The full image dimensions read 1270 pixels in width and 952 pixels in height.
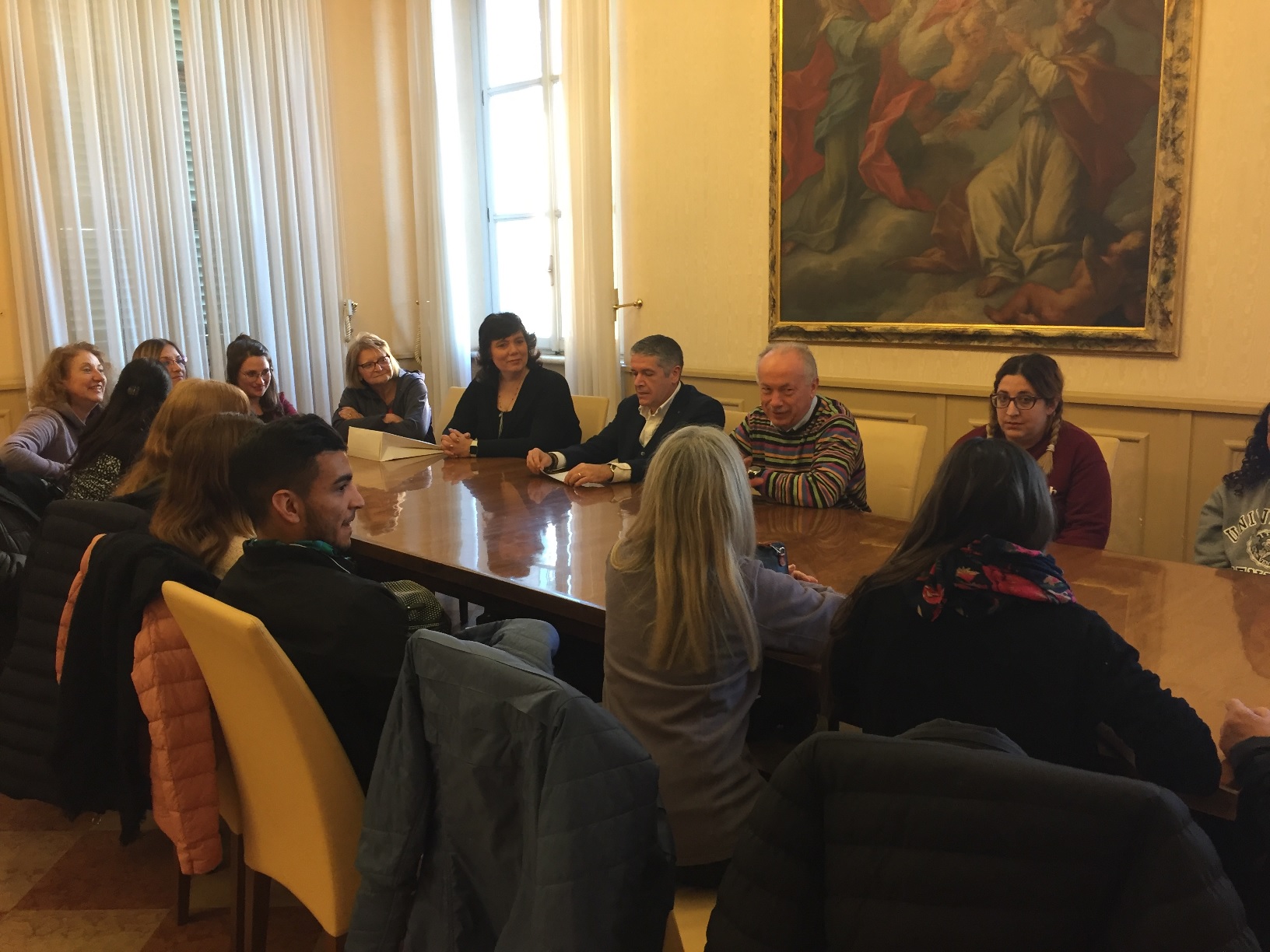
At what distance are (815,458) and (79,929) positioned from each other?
2170 mm

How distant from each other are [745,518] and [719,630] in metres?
0.19

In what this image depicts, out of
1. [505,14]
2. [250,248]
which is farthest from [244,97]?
[505,14]

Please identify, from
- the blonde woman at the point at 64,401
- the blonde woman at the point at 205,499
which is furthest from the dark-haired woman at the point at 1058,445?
the blonde woman at the point at 64,401

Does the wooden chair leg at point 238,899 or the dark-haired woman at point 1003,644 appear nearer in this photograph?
the dark-haired woman at point 1003,644

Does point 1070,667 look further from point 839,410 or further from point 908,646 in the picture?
point 839,410

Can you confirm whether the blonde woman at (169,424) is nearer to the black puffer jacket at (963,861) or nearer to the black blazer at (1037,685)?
the black blazer at (1037,685)

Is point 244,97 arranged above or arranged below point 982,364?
above

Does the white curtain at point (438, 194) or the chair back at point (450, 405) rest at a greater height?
the white curtain at point (438, 194)

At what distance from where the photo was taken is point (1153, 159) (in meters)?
3.33

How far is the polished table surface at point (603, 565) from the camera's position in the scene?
164 cm

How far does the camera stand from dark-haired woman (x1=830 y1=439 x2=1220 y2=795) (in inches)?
52.1

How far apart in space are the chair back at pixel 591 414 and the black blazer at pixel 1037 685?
8.70 feet

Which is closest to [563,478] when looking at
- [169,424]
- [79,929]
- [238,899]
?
[169,424]

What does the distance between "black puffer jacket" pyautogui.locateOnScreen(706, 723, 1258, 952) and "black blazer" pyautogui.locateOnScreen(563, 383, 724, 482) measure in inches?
86.3
